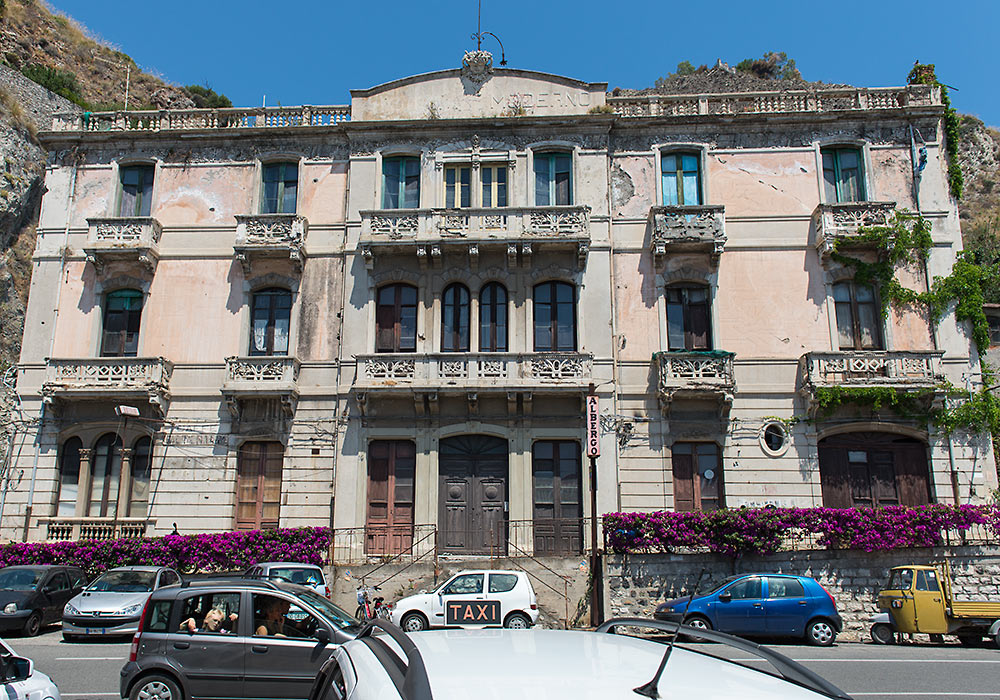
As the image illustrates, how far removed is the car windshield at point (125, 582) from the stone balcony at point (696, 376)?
1511 centimetres

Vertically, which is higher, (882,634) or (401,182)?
(401,182)

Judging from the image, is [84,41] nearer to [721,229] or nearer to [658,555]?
[721,229]

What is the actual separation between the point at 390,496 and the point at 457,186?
34.9ft

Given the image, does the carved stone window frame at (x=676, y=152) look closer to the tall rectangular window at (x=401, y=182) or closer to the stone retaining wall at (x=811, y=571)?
the tall rectangular window at (x=401, y=182)

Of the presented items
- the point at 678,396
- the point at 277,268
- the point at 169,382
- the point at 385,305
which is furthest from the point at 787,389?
the point at 169,382

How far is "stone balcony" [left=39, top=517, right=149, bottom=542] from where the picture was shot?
2480 cm

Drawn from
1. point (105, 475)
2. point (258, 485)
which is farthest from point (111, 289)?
point (258, 485)

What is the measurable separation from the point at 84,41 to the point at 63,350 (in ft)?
152

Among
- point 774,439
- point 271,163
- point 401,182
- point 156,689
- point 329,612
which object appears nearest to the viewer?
point 156,689

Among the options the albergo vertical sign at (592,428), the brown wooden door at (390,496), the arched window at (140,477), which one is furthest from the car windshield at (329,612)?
the arched window at (140,477)

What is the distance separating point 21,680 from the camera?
941 cm

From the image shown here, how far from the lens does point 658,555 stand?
2191cm

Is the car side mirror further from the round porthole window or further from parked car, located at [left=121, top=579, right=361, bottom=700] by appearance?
the round porthole window

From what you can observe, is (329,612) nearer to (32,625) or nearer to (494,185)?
(32,625)
